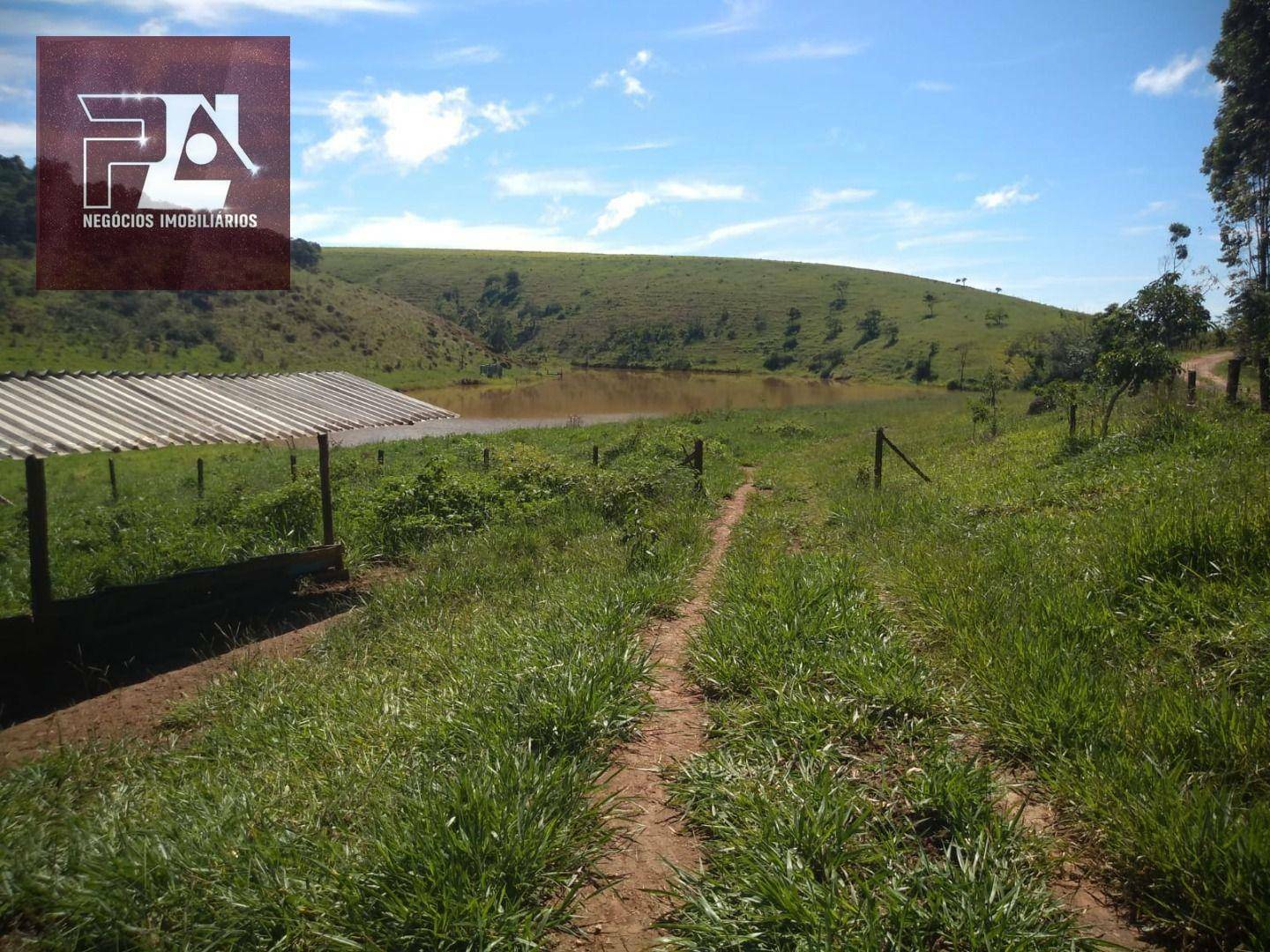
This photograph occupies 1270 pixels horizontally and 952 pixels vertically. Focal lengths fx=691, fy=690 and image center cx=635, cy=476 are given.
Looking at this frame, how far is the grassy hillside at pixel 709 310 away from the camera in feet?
292

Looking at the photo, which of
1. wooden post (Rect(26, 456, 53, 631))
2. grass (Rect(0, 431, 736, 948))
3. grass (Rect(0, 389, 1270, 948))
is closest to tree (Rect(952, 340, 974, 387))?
grass (Rect(0, 389, 1270, 948))

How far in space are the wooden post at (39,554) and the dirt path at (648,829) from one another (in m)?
7.04

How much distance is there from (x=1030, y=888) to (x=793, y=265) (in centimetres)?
14821

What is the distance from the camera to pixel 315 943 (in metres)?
2.72

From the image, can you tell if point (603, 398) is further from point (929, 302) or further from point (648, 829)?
point (929, 302)

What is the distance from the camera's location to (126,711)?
654 centimetres

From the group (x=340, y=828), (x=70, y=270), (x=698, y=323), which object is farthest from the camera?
(x=698, y=323)

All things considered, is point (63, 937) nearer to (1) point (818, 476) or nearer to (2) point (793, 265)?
(1) point (818, 476)

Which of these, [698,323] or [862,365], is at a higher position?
[698,323]

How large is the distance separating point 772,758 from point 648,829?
82cm

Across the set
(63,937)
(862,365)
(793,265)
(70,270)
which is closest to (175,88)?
(63,937)

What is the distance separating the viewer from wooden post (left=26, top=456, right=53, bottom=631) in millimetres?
7617

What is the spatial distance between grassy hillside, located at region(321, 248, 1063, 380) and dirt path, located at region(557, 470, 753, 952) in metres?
78.0

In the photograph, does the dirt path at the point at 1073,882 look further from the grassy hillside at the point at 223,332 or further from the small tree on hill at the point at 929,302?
the small tree on hill at the point at 929,302
